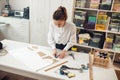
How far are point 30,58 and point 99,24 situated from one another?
73.6 inches

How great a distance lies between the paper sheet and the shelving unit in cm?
156

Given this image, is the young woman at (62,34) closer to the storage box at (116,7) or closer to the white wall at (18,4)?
the storage box at (116,7)

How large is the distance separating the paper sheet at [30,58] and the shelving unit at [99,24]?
1556mm

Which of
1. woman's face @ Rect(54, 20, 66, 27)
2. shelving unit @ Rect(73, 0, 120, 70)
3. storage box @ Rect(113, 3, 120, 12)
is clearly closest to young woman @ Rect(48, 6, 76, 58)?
woman's face @ Rect(54, 20, 66, 27)

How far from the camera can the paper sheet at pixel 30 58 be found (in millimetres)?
1719

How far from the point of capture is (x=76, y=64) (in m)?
1.81

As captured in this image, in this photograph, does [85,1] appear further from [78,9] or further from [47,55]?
[47,55]

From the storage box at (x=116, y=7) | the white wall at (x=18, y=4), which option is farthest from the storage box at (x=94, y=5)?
the white wall at (x=18, y=4)

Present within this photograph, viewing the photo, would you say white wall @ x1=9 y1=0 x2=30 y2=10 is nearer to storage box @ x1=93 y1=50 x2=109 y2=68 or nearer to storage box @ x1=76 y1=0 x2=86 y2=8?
storage box @ x1=76 y1=0 x2=86 y2=8

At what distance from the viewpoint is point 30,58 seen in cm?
187

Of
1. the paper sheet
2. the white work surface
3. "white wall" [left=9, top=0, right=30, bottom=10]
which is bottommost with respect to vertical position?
the white work surface

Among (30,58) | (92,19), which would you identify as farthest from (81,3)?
(30,58)

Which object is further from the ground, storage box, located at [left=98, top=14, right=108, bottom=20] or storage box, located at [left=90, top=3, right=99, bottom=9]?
storage box, located at [left=90, top=3, right=99, bottom=9]

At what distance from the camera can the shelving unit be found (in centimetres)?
309
